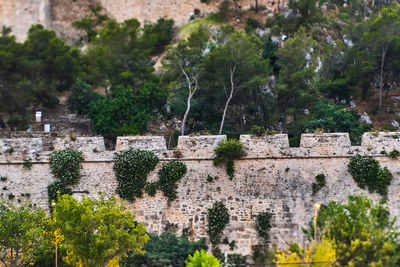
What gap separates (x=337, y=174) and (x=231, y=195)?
3.92m

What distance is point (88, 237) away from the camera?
24484 millimetres

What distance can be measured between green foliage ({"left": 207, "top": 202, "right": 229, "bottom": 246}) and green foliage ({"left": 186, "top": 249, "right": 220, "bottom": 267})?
2047 millimetres

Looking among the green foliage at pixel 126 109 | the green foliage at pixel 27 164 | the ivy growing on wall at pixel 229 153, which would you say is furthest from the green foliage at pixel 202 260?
the green foliage at pixel 126 109

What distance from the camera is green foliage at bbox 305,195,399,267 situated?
2216cm

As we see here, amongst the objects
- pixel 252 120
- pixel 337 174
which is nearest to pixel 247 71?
pixel 252 120

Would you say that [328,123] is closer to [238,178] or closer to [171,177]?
[238,178]

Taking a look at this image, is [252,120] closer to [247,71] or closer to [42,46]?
[247,71]

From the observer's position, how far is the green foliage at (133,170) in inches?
1114

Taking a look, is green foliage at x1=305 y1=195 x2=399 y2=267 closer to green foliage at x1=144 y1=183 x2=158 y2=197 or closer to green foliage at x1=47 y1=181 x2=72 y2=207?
green foliage at x1=144 y1=183 x2=158 y2=197

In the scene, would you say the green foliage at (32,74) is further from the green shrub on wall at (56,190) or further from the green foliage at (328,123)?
the green foliage at (328,123)

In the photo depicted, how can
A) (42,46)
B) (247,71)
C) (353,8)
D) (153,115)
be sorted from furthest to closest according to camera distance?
(353,8) → (42,46) → (153,115) → (247,71)

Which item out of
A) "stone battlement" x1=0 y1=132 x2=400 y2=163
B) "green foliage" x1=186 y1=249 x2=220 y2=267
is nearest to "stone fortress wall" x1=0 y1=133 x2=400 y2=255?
"stone battlement" x1=0 y1=132 x2=400 y2=163

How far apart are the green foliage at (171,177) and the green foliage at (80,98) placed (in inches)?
415

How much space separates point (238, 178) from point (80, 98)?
12570 millimetres
